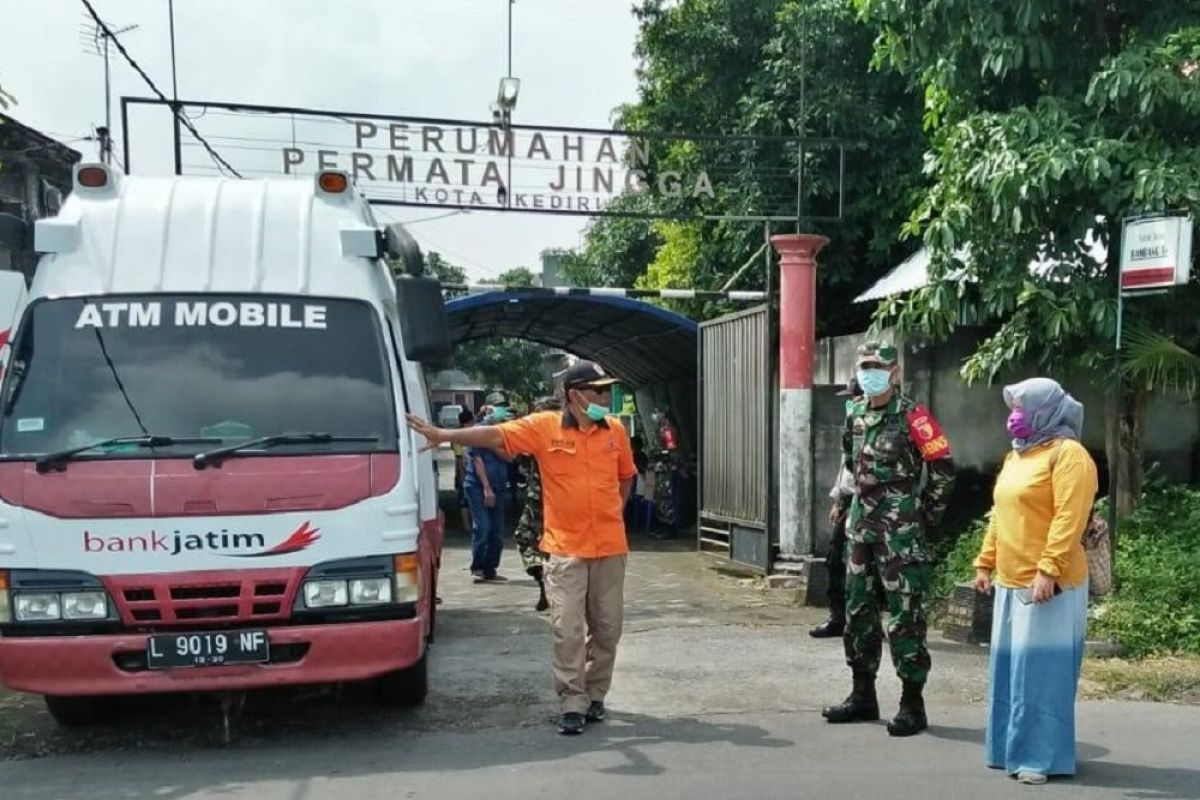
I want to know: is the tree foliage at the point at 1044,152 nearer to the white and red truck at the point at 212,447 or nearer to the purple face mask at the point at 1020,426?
the purple face mask at the point at 1020,426

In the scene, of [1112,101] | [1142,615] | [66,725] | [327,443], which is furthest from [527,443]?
[1112,101]

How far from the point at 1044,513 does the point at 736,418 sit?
6.49 m

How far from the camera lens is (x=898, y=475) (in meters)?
5.25

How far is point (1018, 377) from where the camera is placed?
899cm

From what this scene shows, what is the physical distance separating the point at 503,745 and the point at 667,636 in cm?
264

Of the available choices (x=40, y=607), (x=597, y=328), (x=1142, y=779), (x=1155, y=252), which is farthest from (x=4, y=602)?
(x=597, y=328)

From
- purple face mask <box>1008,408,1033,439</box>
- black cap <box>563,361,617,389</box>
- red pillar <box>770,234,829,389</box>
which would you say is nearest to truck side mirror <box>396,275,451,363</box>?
black cap <box>563,361,617,389</box>

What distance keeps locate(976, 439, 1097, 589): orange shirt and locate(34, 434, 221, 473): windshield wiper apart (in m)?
3.40

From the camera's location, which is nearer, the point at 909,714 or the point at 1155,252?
the point at 909,714

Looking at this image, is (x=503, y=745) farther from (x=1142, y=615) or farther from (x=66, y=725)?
(x=1142, y=615)

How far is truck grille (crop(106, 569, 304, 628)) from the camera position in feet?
15.3

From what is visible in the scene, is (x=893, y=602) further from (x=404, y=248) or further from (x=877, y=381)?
(x=404, y=248)

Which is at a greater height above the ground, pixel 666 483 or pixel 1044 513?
pixel 1044 513

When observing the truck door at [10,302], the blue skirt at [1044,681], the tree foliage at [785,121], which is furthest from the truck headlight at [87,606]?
the tree foliage at [785,121]
